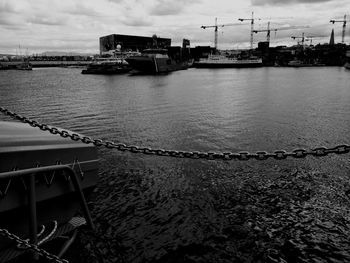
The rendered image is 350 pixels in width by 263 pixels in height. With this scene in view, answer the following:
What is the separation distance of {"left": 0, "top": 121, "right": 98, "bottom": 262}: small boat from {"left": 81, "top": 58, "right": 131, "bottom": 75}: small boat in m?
70.6

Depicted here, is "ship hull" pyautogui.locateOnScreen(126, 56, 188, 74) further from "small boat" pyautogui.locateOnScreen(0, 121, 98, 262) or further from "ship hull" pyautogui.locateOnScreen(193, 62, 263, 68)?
"small boat" pyautogui.locateOnScreen(0, 121, 98, 262)

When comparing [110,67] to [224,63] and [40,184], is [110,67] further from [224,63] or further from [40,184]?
[40,184]

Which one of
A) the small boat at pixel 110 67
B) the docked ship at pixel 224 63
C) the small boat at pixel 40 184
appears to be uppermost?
the docked ship at pixel 224 63

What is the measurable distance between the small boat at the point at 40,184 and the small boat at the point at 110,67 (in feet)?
232

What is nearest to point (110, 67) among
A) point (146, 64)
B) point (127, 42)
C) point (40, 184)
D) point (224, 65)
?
point (146, 64)

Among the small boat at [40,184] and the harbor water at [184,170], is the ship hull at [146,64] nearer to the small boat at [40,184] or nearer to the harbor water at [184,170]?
the harbor water at [184,170]

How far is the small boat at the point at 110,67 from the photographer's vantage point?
7338 cm

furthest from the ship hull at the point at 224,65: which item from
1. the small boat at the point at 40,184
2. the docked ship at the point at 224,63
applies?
the small boat at the point at 40,184

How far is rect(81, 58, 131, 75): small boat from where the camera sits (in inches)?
2889

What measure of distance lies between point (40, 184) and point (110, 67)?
245 feet

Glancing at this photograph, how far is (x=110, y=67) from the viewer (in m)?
75.4

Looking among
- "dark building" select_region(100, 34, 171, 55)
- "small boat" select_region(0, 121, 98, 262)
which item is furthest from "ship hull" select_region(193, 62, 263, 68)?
"small boat" select_region(0, 121, 98, 262)

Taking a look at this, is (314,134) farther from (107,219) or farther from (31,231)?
(31,231)

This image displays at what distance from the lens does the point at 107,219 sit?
5.65 meters
